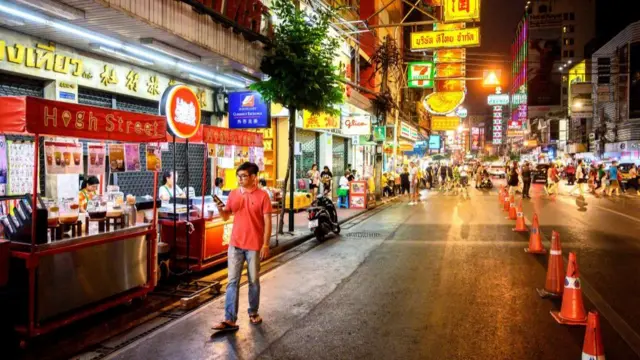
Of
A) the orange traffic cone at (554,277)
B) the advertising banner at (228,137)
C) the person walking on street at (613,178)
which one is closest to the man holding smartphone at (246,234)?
the advertising banner at (228,137)

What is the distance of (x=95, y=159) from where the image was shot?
6.42 metres

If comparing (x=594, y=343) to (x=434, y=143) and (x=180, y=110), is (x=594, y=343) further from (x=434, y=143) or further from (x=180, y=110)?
(x=434, y=143)

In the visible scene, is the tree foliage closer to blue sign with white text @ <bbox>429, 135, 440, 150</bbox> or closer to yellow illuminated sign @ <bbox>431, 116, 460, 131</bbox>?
yellow illuminated sign @ <bbox>431, 116, 460, 131</bbox>

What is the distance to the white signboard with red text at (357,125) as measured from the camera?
→ 2275 centimetres

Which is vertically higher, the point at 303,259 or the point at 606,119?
the point at 606,119

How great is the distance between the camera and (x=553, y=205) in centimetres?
2278

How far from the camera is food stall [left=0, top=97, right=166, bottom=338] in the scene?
5055 mm

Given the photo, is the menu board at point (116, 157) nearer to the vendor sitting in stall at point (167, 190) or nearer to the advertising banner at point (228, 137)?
the advertising banner at point (228, 137)

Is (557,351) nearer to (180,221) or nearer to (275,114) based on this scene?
(180,221)

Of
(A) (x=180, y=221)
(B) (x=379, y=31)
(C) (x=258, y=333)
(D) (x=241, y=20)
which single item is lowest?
(C) (x=258, y=333)

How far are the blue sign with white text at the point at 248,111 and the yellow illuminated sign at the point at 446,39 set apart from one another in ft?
27.5

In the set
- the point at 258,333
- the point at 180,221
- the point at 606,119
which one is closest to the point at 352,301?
the point at 258,333

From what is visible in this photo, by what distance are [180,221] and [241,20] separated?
19.2ft

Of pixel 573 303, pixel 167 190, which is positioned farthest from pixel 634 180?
pixel 167 190
